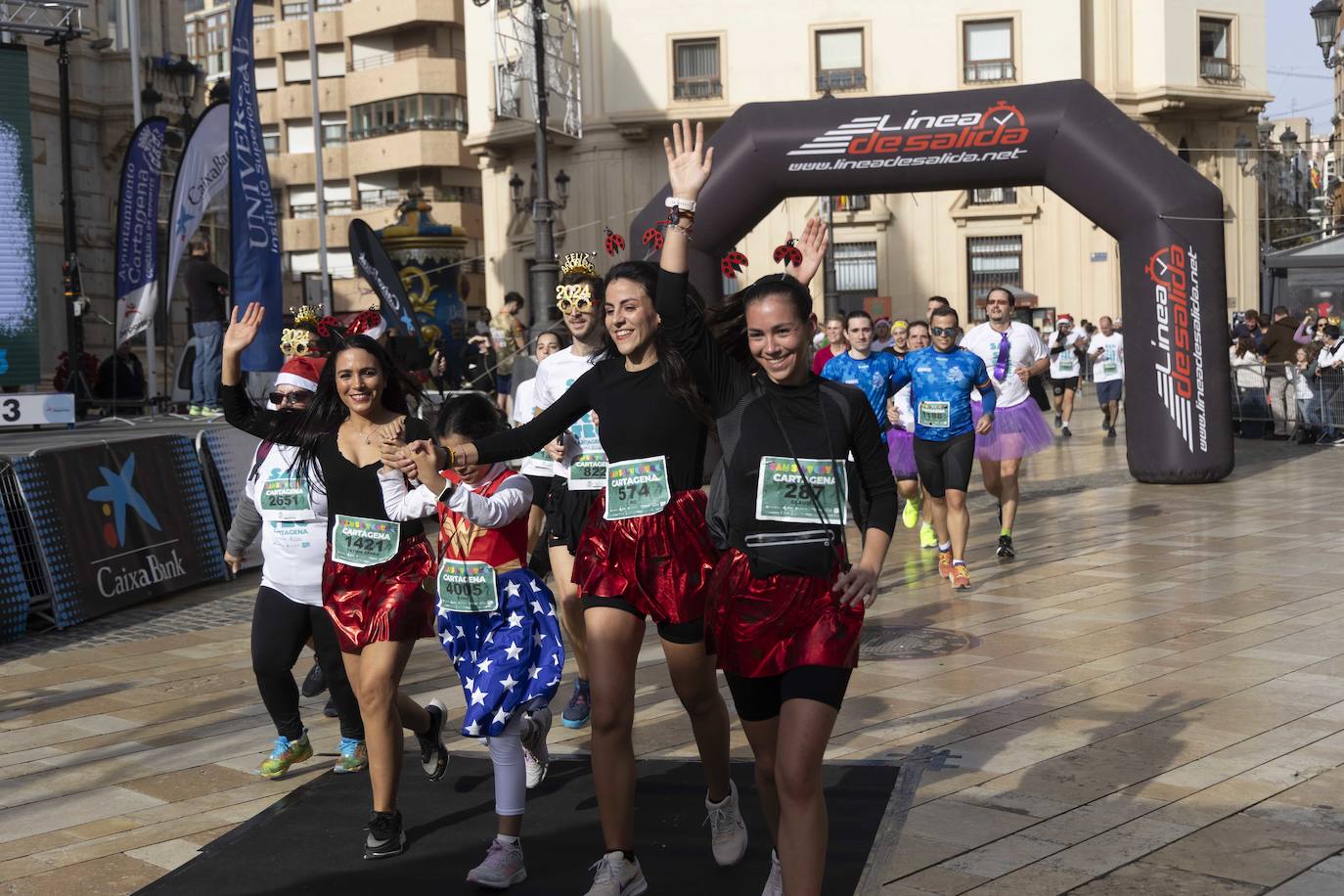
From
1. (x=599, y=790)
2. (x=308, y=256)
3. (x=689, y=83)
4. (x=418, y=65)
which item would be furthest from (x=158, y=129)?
(x=308, y=256)

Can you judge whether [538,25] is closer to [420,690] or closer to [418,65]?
[420,690]

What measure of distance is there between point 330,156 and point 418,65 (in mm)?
5892

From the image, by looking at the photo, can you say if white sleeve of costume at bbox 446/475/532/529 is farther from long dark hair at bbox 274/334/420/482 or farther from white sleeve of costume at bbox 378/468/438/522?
long dark hair at bbox 274/334/420/482

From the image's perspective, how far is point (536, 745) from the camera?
582 cm

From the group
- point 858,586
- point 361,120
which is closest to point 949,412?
point 858,586

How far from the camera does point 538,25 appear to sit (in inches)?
892

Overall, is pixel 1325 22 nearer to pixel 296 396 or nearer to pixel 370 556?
pixel 296 396

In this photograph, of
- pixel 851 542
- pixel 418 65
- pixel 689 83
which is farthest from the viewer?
pixel 418 65

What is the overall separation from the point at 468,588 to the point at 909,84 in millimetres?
38941

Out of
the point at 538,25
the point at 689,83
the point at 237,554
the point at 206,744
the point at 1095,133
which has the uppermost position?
the point at 689,83

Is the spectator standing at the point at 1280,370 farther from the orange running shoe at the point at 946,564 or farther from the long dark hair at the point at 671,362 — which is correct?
the long dark hair at the point at 671,362

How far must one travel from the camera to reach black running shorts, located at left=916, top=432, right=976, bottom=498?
35.1ft

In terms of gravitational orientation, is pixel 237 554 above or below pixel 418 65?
below

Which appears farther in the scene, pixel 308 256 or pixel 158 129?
pixel 308 256
